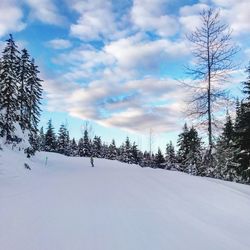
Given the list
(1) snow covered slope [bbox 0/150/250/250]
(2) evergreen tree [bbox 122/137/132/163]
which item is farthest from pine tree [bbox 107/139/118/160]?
(1) snow covered slope [bbox 0/150/250/250]

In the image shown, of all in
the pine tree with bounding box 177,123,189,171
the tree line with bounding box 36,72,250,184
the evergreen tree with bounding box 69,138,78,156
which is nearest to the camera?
the tree line with bounding box 36,72,250,184

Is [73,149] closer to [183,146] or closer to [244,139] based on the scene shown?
[183,146]

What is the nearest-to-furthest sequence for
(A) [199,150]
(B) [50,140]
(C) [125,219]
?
(C) [125,219] < (A) [199,150] < (B) [50,140]

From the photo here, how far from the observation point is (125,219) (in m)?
9.48

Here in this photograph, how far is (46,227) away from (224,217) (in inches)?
198

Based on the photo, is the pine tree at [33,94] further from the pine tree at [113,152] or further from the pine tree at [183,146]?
the pine tree at [113,152]

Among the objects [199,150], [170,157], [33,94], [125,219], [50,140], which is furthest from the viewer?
[50,140]

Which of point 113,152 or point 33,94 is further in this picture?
point 113,152

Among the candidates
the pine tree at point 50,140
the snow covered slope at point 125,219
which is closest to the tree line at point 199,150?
the pine tree at point 50,140

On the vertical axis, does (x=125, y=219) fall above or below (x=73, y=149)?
below

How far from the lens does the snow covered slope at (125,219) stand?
752 centimetres

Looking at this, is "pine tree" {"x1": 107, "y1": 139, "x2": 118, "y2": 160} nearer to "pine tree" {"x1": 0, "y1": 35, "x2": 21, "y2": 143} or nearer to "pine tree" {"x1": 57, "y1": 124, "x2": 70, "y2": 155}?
"pine tree" {"x1": 57, "y1": 124, "x2": 70, "y2": 155}

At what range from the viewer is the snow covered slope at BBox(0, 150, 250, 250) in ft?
24.7

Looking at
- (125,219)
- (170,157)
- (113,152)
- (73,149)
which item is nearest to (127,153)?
(113,152)
